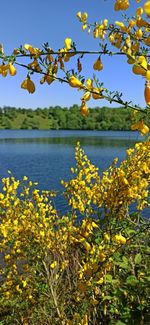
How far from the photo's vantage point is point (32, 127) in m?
141

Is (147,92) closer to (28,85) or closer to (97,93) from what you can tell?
(97,93)

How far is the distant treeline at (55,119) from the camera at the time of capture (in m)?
123

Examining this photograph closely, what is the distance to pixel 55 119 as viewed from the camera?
144 meters

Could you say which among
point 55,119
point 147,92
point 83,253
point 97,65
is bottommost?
point 83,253

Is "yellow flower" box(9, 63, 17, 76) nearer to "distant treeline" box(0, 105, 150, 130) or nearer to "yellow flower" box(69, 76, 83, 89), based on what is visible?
"yellow flower" box(69, 76, 83, 89)

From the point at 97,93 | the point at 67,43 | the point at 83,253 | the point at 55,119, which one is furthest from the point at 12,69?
the point at 55,119

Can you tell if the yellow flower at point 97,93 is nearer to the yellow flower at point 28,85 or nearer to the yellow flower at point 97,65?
the yellow flower at point 97,65

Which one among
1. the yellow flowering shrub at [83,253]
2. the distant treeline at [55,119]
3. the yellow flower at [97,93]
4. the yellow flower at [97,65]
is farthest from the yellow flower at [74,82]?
the distant treeline at [55,119]

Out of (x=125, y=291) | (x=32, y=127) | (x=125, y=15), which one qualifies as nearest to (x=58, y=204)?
(x=125, y=291)

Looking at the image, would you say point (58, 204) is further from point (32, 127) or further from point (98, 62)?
point (32, 127)

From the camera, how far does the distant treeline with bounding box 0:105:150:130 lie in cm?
12312

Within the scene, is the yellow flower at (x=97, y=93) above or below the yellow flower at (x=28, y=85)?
below

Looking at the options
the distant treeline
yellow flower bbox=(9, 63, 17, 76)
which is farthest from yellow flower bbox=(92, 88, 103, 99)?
the distant treeline

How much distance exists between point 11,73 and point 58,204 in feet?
48.0
